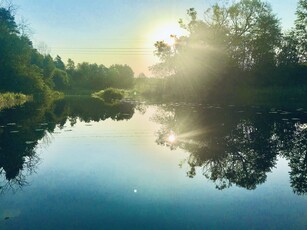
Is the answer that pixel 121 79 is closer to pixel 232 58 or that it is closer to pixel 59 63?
pixel 59 63

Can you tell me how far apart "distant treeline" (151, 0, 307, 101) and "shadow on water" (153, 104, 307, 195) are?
29.9 m

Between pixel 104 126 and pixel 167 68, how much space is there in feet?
136

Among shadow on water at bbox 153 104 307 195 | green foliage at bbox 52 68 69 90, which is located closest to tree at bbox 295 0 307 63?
shadow on water at bbox 153 104 307 195

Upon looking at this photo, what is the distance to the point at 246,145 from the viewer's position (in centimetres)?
1219

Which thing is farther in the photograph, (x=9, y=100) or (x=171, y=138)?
(x=9, y=100)

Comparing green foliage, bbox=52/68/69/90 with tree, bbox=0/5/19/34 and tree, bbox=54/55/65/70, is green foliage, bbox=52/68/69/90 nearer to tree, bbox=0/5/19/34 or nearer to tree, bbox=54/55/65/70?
tree, bbox=54/55/65/70

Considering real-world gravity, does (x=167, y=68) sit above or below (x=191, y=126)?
above

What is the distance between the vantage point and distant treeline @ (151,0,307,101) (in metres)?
49.9

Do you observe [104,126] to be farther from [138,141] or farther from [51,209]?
[51,209]

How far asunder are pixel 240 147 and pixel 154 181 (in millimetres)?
5459

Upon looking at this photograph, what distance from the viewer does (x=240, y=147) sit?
38.7 ft

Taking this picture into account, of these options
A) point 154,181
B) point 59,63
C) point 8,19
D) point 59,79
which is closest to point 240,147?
point 154,181

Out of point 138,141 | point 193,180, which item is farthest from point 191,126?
point 193,180

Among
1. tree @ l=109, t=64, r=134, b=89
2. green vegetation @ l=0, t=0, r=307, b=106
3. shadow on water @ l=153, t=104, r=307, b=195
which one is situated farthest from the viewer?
tree @ l=109, t=64, r=134, b=89
